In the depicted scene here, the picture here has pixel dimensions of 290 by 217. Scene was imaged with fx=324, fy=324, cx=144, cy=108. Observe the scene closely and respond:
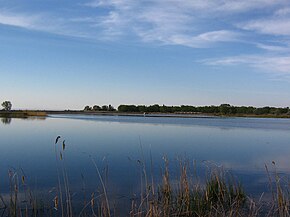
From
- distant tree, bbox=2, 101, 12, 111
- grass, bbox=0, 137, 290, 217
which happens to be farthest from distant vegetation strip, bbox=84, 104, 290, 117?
grass, bbox=0, 137, 290, 217

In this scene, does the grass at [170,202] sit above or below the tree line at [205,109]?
below

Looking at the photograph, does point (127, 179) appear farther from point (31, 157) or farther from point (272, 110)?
point (272, 110)

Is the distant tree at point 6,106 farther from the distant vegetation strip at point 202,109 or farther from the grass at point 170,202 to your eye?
the grass at point 170,202

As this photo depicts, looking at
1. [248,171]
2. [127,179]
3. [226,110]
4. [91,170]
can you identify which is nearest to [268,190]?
[248,171]

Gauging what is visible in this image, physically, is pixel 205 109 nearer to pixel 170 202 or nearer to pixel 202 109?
pixel 202 109

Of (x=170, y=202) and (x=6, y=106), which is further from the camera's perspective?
(x=6, y=106)

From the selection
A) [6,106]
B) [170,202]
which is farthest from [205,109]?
[170,202]

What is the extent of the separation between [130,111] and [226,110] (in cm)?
3806

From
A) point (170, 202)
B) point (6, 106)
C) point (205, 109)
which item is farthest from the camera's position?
point (205, 109)

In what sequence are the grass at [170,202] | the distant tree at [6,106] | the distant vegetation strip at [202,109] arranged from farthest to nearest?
the distant vegetation strip at [202,109] < the distant tree at [6,106] < the grass at [170,202]

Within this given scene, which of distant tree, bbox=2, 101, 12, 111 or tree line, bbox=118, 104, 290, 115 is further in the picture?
tree line, bbox=118, 104, 290, 115

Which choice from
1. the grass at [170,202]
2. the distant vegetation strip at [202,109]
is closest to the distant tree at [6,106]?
the distant vegetation strip at [202,109]

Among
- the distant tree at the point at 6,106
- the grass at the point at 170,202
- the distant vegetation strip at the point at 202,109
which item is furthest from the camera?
the distant vegetation strip at the point at 202,109

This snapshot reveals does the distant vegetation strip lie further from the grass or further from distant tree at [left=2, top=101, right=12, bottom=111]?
the grass
